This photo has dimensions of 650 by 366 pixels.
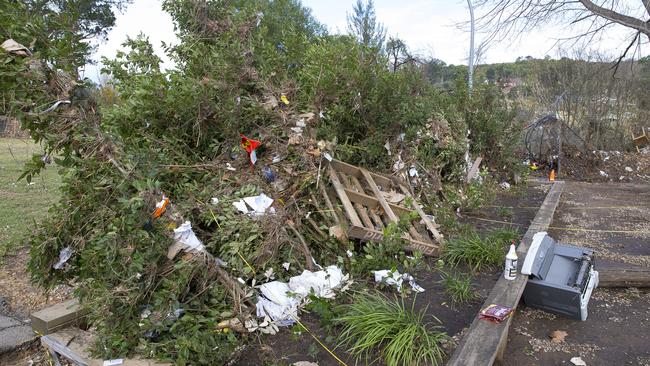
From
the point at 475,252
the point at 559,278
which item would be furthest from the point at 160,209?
the point at 559,278

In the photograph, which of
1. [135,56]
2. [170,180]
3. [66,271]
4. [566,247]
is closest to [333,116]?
[170,180]

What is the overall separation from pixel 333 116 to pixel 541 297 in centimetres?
283

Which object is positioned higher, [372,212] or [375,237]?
[372,212]

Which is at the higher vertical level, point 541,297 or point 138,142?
point 138,142

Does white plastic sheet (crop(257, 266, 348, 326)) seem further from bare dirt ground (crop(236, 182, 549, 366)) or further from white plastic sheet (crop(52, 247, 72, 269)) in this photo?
white plastic sheet (crop(52, 247, 72, 269))

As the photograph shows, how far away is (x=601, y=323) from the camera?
3.32 metres

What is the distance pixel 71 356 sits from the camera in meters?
2.91

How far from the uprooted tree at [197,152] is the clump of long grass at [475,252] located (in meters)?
0.97

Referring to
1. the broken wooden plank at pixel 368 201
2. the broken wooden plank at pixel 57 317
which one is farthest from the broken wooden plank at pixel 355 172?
the broken wooden plank at pixel 57 317

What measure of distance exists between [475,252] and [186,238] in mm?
2711

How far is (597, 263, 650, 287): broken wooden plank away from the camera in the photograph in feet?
12.5

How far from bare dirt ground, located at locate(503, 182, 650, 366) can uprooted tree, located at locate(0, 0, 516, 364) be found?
161cm

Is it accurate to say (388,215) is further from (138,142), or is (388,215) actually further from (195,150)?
(138,142)

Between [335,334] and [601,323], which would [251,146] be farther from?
[601,323]
